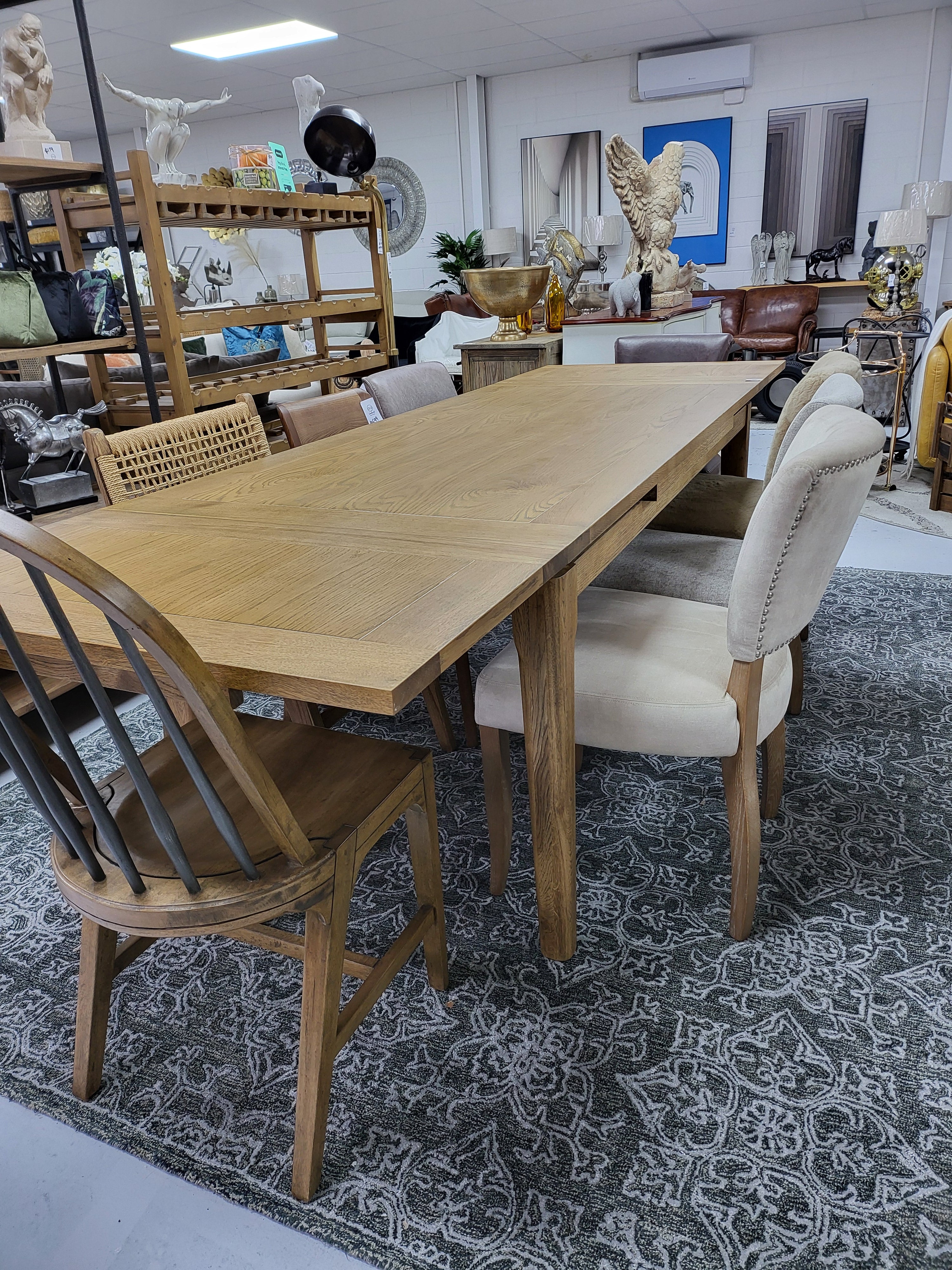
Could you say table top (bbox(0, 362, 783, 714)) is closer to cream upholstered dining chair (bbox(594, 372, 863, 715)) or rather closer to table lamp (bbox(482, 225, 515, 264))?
cream upholstered dining chair (bbox(594, 372, 863, 715))

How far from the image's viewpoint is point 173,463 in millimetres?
1896

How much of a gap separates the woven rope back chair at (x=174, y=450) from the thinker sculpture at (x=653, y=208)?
2.37 metres

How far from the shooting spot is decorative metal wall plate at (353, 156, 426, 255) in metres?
8.62

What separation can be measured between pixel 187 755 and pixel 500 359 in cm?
288

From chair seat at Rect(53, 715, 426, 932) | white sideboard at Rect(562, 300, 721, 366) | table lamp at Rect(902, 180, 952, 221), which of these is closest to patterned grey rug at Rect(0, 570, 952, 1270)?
chair seat at Rect(53, 715, 426, 932)

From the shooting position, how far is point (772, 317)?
680 cm

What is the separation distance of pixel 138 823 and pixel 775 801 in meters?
1.26

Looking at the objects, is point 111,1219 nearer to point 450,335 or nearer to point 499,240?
point 450,335

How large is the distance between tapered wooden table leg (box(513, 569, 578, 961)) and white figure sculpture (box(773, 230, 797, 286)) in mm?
6975

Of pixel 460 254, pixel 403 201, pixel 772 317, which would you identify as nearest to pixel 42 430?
pixel 772 317

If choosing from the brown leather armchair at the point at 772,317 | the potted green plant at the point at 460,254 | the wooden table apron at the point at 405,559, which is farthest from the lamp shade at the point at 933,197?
the potted green plant at the point at 460,254

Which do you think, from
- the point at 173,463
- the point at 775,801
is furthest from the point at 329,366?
the point at 775,801

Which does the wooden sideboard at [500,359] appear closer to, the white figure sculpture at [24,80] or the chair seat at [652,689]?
the white figure sculpture at [24,80]

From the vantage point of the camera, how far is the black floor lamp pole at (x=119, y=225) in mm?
2471
